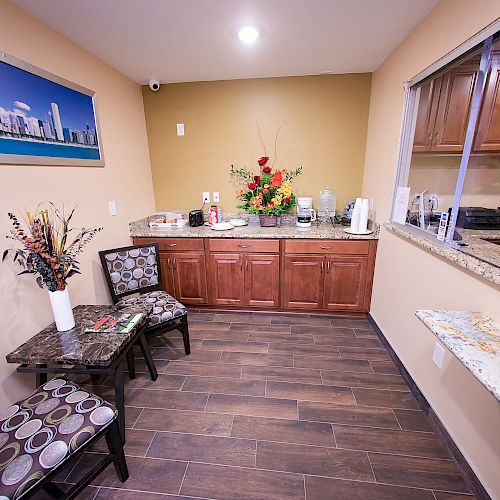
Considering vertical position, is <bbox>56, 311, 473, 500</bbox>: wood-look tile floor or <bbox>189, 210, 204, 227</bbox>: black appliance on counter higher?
<bbox>189, 210, 204, 227</bbox>: black appliance on counter

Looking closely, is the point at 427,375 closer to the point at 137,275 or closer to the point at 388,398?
the point at 388,398

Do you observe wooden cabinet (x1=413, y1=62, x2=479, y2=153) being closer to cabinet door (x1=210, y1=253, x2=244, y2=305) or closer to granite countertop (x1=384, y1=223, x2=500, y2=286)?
granite countertop (x1=384, y1=223, x2=500, y2=286)

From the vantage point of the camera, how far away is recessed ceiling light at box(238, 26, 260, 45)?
5.92ft

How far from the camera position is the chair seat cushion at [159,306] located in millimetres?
1965

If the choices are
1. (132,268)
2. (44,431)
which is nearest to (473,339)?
(44,431)

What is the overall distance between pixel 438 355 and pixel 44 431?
1.94 metres

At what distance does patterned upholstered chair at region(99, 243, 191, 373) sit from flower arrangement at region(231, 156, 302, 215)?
3.62 ft

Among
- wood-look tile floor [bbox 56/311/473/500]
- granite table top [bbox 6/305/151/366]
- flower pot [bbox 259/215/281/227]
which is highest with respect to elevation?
flower pot [bbox 259/215/281/227]

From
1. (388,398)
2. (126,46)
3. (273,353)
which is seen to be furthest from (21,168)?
(388,398)

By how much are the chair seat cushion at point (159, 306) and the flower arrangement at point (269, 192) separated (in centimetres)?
126

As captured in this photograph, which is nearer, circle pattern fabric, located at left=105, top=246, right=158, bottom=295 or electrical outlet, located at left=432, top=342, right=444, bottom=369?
electrical outlet, located at left=432, top=342, right=444, bottom=369

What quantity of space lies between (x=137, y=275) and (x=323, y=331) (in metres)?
→ 1.73

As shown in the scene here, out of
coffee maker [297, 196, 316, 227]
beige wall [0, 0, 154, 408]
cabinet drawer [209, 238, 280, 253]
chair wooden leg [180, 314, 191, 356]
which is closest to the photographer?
beige wall [0, 0, 154, 408]

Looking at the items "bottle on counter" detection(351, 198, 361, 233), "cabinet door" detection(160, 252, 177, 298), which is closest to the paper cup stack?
"bottle on counter" detection(351, 198, 361, 233)
